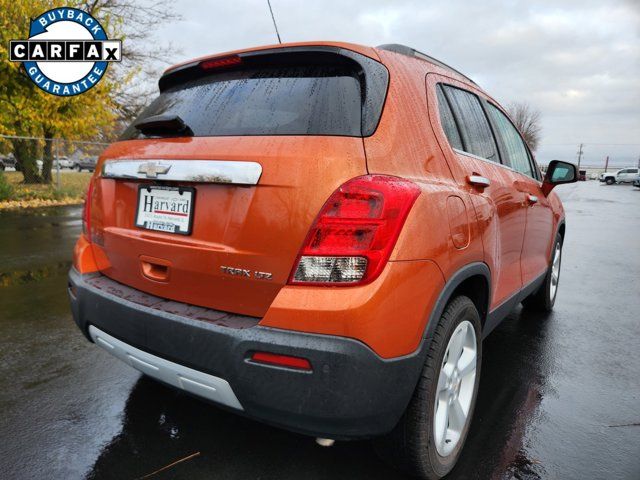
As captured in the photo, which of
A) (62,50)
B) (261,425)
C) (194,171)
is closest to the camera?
(194,171)

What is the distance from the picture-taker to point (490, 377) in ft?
10.0

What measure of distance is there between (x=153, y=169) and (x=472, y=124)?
67.0 inches

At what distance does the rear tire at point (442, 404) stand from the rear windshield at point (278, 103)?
2.90ft

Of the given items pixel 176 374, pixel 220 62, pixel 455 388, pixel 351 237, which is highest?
pixel 220 62

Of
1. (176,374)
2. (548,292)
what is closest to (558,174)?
(548,292)

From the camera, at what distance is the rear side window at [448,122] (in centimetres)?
221

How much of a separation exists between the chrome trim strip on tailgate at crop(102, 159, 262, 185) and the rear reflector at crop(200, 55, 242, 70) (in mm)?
556

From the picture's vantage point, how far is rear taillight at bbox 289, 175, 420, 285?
161cm

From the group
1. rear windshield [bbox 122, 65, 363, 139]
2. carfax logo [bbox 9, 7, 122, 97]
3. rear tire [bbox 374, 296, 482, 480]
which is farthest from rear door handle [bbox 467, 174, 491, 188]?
carfax logo [bbox 9, 7, 122, 97]

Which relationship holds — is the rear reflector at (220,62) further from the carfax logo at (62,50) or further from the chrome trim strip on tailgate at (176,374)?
the carfax logo at (62,50)

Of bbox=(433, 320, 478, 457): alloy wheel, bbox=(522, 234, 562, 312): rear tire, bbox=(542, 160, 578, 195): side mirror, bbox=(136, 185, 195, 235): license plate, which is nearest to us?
bbox=(136, 185, 195, 235): license plate

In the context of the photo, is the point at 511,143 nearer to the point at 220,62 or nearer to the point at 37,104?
the point at 220,62

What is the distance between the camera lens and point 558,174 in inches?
149

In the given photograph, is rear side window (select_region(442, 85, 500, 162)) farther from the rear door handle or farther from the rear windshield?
the rear windshield
